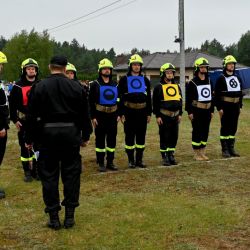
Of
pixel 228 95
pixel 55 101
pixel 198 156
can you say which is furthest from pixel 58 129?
pixel 228 95

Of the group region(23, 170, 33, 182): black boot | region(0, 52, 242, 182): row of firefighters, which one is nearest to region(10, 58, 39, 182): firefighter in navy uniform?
region(0, 52, 242, 182): row of firefighters

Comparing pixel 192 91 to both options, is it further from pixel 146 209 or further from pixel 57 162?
pixel 57 162

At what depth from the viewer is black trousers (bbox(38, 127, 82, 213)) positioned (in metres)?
5.66

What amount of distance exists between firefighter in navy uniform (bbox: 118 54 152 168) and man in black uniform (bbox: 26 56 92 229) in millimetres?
3318

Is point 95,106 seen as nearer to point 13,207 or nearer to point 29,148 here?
point 29,148

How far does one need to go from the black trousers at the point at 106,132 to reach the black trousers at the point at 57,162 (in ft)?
10.3

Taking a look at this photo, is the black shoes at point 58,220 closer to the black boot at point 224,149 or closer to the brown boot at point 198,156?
the brown boot at point 198,156

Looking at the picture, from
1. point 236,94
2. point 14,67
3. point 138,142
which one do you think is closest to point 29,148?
point 138,142

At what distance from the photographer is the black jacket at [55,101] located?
5605 mm

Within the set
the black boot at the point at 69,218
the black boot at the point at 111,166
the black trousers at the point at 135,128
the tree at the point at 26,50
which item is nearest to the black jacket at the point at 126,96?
Answer: the black trousers at the point at 135,128

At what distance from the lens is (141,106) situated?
927cm

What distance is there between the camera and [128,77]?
Answer: 9219 mm

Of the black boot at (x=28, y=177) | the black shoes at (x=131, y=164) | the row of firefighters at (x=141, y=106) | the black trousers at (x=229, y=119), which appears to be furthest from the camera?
the black trousers at (x=229, y=119)

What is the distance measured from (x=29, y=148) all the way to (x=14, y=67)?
6221 centimetres
